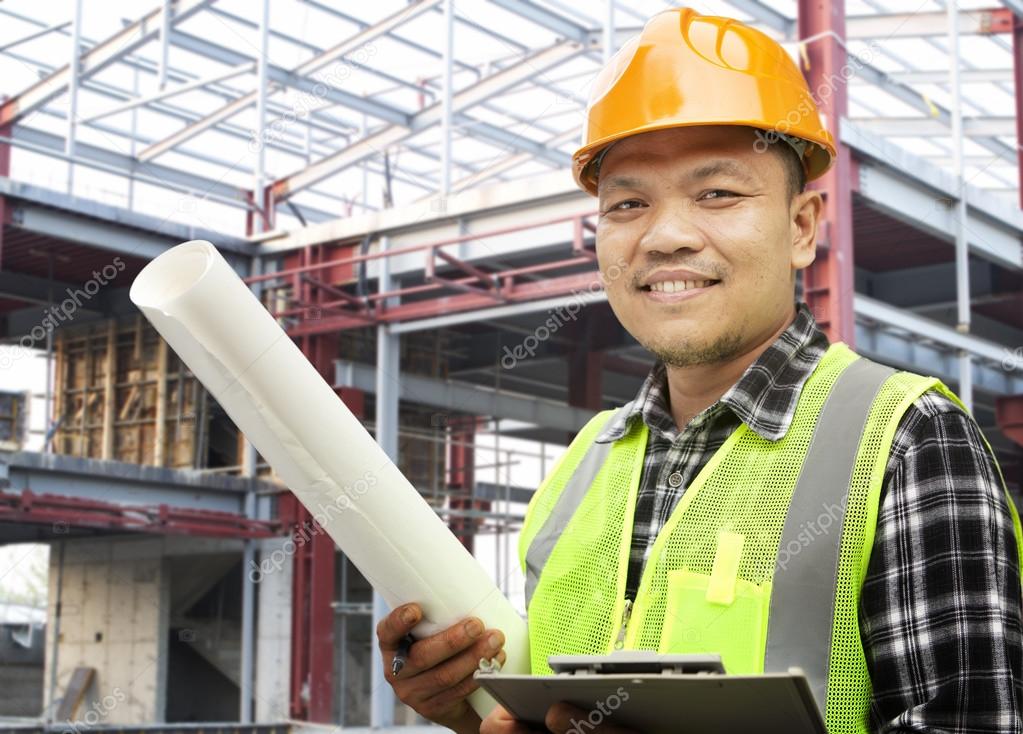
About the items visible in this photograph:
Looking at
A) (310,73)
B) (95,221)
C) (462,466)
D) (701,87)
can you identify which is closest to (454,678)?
(701,87)

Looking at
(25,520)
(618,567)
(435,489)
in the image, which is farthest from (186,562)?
(618,567)

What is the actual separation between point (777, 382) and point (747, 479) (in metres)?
0.18

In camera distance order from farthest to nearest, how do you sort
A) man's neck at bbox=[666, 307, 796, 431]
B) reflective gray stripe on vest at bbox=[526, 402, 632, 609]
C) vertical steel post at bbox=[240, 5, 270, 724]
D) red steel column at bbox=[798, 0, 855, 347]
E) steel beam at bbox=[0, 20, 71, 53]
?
steel beam at bbox=[0, 20, 71, 53] < vertical steel post at bbox=[240, 5, 270, 724] < red steel column at bbox=[798, 0, 855, 347] < reflective gray stripe on vest at bbox=[526, 402, 632, 609] < man's neck at bbox=[666, 307, 796, 431]

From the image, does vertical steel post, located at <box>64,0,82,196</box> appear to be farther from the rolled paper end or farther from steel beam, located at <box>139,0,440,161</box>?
the rolled paper end

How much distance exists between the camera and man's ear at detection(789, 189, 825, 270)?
199 cm

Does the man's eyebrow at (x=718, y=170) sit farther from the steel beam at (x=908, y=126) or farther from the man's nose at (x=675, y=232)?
the steel beam at (x=908, y=126)

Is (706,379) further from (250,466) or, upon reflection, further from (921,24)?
(250,466)

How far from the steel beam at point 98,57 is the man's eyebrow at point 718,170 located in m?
14.7

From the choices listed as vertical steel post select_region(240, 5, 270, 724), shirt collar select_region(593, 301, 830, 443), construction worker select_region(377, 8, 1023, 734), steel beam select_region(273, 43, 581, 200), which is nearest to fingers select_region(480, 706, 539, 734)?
construction worker select_region(377, 8, 1023, 734)

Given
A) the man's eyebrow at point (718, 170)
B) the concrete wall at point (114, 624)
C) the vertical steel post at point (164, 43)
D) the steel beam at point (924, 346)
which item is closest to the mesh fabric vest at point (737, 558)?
the man's eyebrow at point (718, 170)

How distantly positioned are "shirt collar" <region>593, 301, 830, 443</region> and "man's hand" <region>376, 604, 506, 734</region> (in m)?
0.50

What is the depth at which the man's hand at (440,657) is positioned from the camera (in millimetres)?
1760

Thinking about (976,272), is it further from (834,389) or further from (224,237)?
(834,389)

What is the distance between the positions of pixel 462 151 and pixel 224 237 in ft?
33.5
